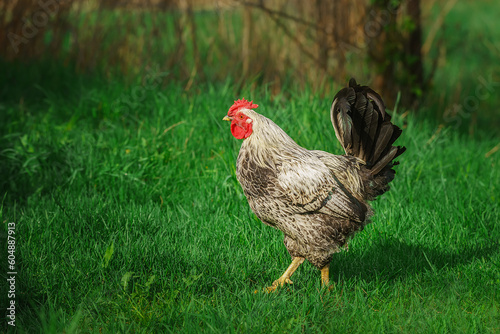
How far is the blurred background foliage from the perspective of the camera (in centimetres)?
751

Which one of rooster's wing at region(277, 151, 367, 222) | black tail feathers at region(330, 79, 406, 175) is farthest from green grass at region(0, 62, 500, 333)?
black tail feathers at region(330, 79, 406, 175)

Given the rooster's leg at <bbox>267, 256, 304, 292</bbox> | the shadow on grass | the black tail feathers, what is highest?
A: the black tail feathers

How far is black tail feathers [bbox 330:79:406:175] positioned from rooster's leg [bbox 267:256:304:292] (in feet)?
3.03

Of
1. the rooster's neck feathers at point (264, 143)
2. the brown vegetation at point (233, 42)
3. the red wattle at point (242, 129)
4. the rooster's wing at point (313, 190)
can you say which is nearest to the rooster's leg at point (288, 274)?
the rooster's wing at point (313, 190)

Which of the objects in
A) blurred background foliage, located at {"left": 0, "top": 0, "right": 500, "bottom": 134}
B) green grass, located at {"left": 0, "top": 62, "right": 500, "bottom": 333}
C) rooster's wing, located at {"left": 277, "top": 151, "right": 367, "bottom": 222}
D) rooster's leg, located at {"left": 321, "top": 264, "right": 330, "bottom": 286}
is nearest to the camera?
green grass, located at {"left": 0, "top": 62, "right": 500, "bottom": 333}

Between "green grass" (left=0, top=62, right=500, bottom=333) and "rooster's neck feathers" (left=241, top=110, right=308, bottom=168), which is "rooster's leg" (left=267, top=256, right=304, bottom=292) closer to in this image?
"green grass" (left=0, top=62, right=500, bottom=333)

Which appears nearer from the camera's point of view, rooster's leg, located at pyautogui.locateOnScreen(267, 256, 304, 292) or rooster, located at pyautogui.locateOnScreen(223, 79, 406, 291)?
rooster, located at pyautogui.locateOnScreen(223, 79, 406, 291)

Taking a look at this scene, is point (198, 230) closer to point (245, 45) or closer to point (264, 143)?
point (264, 143)

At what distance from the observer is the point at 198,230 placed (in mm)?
4562

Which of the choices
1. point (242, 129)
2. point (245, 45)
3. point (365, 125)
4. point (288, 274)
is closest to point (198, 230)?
point (288, 274)

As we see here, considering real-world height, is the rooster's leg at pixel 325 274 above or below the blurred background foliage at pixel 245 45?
below

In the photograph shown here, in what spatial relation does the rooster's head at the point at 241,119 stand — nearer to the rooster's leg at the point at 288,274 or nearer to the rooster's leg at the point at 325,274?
the rooster's leg at the point at 288,274

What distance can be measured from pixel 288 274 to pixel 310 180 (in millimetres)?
778

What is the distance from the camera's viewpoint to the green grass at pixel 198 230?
3.46m
